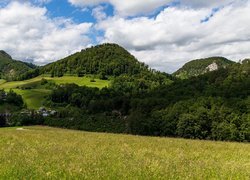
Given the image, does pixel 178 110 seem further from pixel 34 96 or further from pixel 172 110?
pixel 34 96

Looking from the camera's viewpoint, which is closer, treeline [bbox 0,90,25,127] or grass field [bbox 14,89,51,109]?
treeline [bbox 0,90,25,127]

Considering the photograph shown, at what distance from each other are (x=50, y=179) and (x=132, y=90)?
190 metres

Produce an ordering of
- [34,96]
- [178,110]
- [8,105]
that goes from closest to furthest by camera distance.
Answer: [178,110], [8,105], [34,96]

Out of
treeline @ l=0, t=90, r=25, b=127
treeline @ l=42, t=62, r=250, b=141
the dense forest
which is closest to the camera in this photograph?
treeline @ l=42, t=62, r=250, b=141

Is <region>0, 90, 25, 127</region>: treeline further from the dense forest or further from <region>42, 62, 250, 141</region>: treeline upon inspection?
<region>42, 62, 250, 141</region>: treeline

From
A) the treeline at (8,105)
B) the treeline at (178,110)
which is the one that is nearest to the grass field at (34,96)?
the treeline at (8,105)

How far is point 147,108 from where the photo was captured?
107m

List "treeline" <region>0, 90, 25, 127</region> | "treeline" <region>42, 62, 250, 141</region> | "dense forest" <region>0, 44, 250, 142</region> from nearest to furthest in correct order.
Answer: "treeline" <region>42, 62, 250, 141</region>, "dense forest" <region>0, 44, 250, 142</region>, "treeline" <region>0, 90, 25, 127</region>

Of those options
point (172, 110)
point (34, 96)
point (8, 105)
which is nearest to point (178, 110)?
point (172, 110)

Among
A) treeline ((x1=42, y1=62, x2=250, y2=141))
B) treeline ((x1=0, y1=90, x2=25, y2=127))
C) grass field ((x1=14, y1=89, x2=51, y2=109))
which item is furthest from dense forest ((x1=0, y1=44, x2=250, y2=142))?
grass field ((x1=14, y1=89, x2=51, y2=109))

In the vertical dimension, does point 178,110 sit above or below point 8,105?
above

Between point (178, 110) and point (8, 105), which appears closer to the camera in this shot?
point (178, 110)

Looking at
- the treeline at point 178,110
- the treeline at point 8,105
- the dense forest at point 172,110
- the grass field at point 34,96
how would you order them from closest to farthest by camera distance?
the treeline at point 178,110
the dense forest at point 172,110
the treeline at point 8,105
the grass field at point 34,96

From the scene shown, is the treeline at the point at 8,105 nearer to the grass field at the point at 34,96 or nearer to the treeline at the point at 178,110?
the grass field at the point at 34,96
